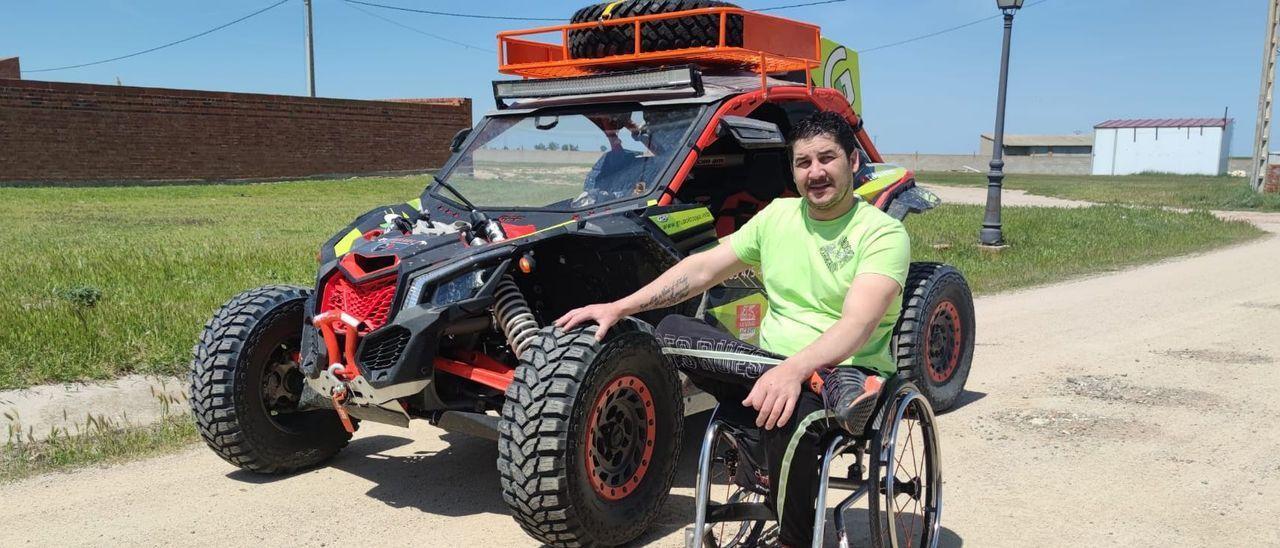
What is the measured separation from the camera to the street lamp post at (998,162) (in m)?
14.3

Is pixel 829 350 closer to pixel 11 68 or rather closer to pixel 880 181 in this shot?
pixel 880 181

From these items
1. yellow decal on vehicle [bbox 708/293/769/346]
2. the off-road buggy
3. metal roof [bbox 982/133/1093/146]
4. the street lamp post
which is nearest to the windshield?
the off-road buggy

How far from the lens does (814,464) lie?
11.3ft

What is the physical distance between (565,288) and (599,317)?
1.24 m

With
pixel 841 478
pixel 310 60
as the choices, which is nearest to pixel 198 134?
pixel 310 60

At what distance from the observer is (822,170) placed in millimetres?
3508

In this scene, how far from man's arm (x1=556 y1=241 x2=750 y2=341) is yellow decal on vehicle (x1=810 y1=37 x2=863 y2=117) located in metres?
3.75

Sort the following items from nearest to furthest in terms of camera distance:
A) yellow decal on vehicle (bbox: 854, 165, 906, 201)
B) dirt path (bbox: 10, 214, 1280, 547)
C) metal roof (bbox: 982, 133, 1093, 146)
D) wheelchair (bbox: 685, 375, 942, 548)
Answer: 1. wheelchair (bbox: 685, 375, 942, 548)
2. dirt path (bbox: 10, 214, 1280, 547)
3. yellow decal on vehicle (bbox: 854, 165, 906, 201)
4. metal roof (bbox: 982, 133, 1093, 146)

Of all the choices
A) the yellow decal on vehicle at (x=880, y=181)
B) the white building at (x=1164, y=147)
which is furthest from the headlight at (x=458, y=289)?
the white building at (x=1164, y=147)

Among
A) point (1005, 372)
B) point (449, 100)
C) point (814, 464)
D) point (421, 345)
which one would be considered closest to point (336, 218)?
point (1005, 372)

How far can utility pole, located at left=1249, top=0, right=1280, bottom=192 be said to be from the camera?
28.1 metres

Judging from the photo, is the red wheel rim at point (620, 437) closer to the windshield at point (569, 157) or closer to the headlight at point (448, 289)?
the headlight at point (448, 289)

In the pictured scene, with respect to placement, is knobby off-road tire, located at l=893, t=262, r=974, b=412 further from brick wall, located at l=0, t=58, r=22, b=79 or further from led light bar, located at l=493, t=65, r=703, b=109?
brick wall, located at l=0, t=58, r=22, b=79

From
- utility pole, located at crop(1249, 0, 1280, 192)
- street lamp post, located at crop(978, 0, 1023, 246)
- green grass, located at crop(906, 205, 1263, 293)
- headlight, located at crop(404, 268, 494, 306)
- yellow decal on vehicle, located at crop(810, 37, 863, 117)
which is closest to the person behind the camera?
headlight, located at crop(404, 268, 494, 306)
